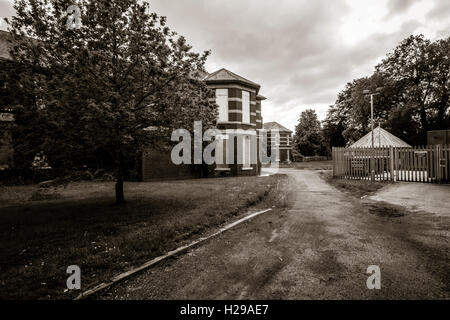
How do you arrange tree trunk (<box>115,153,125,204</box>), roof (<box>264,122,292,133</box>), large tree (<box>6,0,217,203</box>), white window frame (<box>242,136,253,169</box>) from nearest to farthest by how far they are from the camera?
large tree (<box>6,0,217,203</box>)
tree trunk (<box>115,153,125,204</box>)
white window frame (<box>242,136,253,169</box>)
roof (<box>264,122,292,133</box>)

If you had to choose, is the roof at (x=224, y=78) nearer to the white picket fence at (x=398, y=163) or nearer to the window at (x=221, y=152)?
the window at (x=221, y=152)

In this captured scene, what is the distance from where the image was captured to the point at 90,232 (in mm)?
6082

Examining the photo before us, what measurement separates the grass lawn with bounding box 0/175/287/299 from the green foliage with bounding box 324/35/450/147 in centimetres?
3381

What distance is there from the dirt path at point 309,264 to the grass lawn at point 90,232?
74 centimetres

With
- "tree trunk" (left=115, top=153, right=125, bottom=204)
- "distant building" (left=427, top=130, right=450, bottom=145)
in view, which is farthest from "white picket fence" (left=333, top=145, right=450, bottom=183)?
"tree trunk" (left=115, top=153, right=125, bottom=204)

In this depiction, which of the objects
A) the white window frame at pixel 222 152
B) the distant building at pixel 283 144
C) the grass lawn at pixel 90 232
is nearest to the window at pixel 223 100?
the white window frame at pixel 222 152

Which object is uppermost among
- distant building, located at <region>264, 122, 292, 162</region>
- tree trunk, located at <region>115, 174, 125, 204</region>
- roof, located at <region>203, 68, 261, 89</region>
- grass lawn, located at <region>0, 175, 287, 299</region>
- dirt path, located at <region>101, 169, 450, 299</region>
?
roof, located at <region>203, 68, 261, 89</region>

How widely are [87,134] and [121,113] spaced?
124 cm

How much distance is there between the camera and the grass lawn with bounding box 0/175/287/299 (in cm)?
388

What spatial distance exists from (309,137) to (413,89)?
29705 millimetres

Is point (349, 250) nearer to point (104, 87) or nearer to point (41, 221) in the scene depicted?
point (104, 87)

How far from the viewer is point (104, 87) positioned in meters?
6.56

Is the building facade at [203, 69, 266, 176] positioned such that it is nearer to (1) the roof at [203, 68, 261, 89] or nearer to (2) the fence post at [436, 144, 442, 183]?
(1) the roof at [203, 68, 261, 89]
